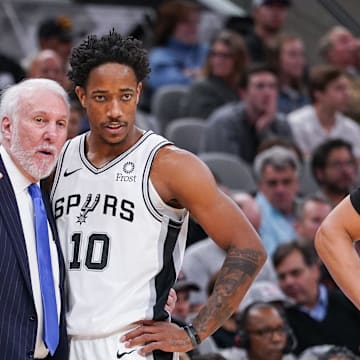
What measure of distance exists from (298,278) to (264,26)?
4256mm

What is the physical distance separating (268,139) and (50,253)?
5040 mm

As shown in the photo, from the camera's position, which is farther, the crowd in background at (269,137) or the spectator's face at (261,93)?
the spectator's face at (261,93)

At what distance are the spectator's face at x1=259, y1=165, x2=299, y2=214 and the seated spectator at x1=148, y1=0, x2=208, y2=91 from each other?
2355 millimetres

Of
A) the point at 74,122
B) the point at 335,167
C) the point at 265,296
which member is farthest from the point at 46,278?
the point at 335,167

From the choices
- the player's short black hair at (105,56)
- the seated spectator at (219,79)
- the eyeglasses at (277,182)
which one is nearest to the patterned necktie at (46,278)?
the player's short black hair at (105,56)

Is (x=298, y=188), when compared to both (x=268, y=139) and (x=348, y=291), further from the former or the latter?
(x=348, y=291)

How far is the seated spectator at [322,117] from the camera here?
1054 cm

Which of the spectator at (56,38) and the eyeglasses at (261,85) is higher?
the spectator at (56,38)

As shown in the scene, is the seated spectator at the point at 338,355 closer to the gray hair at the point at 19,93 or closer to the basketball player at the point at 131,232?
the basketball player at the point at 131,232

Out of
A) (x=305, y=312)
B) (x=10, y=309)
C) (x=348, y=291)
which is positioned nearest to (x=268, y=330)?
(x=305, y=312)

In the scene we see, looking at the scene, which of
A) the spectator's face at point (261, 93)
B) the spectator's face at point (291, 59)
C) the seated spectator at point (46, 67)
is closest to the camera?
the seated spectator at point (46, 67)

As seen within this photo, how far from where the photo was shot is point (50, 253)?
15.8ft

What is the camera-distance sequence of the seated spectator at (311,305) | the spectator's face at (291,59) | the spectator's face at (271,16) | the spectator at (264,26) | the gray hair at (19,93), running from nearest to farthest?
the gray hair at (19,93)
the seated spectator at (311,305)
the spectator's face at (291,59)
the spectator at (264,26)
the spectator's face at (271,16)

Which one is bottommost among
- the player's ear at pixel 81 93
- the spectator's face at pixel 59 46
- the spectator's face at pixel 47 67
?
the player's ear at pixel 81 93
